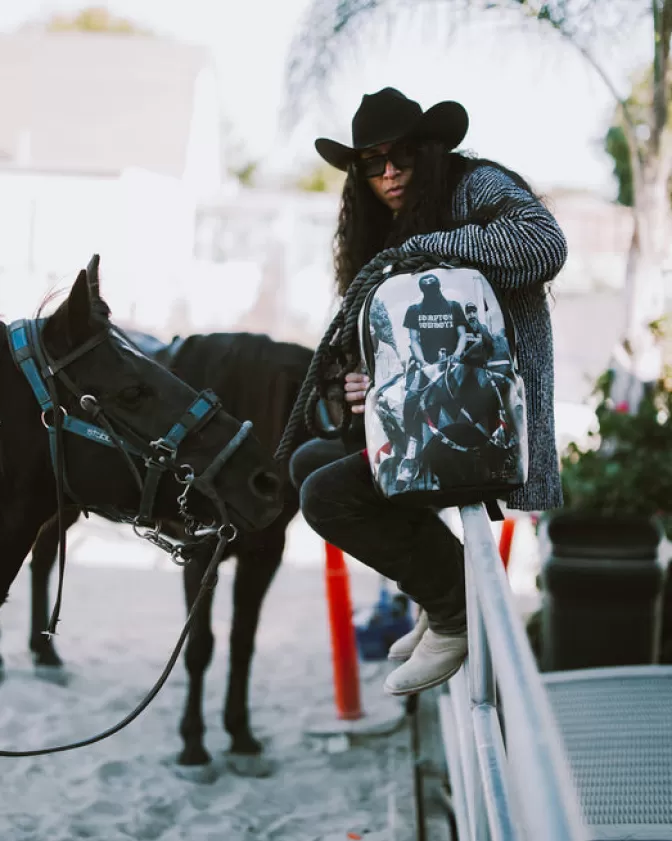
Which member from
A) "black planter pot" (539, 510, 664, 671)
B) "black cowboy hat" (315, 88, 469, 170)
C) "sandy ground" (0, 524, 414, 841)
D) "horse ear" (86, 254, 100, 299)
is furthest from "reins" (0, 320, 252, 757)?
"black planter pot" (539, 510, 664, 671)

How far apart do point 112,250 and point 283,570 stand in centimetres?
1203

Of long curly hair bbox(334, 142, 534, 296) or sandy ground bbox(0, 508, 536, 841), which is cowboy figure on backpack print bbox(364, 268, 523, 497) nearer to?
Result: long curly hair bbox(334, 142, 534, 296)

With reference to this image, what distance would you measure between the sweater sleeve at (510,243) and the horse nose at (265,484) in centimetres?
67

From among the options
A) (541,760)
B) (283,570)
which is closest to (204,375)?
(541,760)

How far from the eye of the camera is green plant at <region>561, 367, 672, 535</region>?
460 cm

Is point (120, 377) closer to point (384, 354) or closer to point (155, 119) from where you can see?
point (384, 354)

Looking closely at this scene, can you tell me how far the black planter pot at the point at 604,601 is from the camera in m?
4.14

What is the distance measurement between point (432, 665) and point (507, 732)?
1.11 metres

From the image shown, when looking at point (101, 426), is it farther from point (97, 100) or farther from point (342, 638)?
point (97, 100)

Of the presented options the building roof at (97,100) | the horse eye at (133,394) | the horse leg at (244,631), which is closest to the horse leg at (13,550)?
the horse eye at (133,394)

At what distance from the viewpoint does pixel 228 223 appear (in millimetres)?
20203

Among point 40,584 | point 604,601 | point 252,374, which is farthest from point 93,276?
point 40,584

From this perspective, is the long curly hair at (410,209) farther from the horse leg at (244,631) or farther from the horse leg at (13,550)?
the horse leg at (244,631)

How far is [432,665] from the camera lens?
223 centimetres
